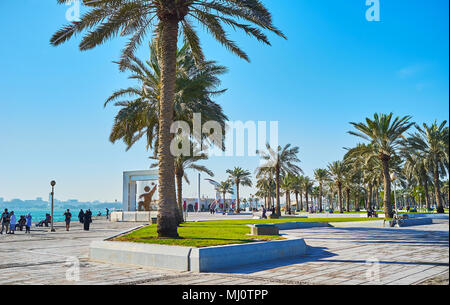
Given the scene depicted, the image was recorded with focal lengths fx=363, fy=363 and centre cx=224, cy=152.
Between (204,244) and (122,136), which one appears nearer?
(204,244)

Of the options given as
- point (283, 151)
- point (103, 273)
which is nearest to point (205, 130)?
point (103, 273)

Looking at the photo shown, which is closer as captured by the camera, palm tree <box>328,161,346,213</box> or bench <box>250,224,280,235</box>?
bench <box>250,224,280,235</box>

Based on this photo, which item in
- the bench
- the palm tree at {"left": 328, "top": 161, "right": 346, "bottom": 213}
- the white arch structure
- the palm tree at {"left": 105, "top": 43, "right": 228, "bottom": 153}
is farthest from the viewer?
the palm tree at {"left": 328, "top": 161, "right": 346, "bottom": 213}

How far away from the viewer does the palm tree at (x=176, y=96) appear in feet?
66.0

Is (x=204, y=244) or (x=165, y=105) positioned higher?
(x=165, y=105)

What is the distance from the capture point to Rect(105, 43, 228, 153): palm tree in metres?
20.1

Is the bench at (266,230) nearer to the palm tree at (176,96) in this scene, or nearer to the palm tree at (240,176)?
the palm tree at (176,96)

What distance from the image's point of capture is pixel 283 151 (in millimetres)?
42969

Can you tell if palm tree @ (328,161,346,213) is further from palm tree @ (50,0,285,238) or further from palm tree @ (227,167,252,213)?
palm tree @ (50,0,285,238)

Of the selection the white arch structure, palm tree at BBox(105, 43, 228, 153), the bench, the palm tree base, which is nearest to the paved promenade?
the palm tree base

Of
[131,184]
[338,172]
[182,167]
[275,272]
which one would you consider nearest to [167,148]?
[275,272]

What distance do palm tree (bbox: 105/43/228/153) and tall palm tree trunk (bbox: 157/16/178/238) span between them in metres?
7.45
